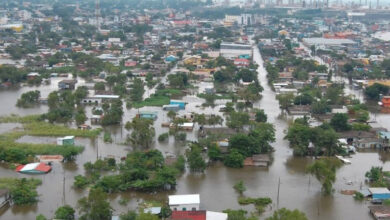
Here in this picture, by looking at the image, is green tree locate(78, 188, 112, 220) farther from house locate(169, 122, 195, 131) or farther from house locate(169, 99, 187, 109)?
house locate(169, 99, 187, 109)

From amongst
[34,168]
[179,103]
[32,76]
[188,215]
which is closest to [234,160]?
[188,215]

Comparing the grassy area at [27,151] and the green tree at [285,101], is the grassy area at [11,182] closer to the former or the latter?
the grassy area at [27,151]

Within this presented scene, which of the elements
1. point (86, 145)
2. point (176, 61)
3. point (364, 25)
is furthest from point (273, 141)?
point (364, 25)

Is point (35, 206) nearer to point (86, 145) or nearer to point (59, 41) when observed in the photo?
point (86, 145)

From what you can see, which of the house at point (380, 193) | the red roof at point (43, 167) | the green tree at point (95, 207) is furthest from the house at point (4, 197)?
the house at point (380, 193)

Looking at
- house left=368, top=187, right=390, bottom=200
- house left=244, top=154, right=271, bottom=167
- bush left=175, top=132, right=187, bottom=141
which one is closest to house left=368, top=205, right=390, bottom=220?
house left=368, top=187, right=390, bottom=200

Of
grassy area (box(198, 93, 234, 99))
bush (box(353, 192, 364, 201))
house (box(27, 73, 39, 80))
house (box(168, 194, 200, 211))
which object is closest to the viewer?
house (box(168, 194, 200, 211))

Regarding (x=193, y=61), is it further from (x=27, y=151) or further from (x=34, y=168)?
(x=34, y=168)
